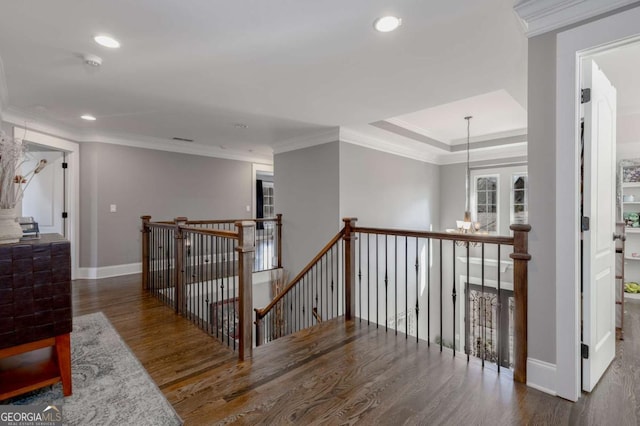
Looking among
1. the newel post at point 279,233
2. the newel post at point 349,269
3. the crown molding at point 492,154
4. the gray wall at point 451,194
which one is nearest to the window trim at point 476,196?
the gray wall at point 451,194

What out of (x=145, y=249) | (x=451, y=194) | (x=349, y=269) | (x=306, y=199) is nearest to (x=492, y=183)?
(x=451, y=194)

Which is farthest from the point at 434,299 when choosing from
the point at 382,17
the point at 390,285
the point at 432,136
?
the point at 382,17

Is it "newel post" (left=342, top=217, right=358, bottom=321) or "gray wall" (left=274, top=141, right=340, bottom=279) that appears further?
"gray wall" (left=274, top=141, right=340, bottom=279)

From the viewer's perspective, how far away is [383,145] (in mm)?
5344

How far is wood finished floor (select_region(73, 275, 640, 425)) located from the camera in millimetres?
1685

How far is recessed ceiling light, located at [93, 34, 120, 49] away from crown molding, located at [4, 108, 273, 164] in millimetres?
2669

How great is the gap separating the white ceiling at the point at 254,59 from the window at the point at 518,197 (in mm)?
2515

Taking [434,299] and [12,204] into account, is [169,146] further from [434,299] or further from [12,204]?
[434,299]

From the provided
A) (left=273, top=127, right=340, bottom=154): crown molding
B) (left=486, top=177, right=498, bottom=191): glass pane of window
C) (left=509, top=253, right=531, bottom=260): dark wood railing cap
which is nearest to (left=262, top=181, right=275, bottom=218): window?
(left=273, top=127, right=340, bottom=154): crown molding

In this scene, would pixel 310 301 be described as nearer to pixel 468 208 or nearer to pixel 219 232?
pixel 219 232

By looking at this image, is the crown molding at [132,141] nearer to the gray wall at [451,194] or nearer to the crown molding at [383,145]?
the crown molding at [383,145]

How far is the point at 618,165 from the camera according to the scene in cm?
405

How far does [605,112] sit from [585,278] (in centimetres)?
114

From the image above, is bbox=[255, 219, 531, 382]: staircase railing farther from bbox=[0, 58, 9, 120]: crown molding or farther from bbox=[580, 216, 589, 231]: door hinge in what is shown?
bbox=[0, 58, 9, 120]: crown molding
